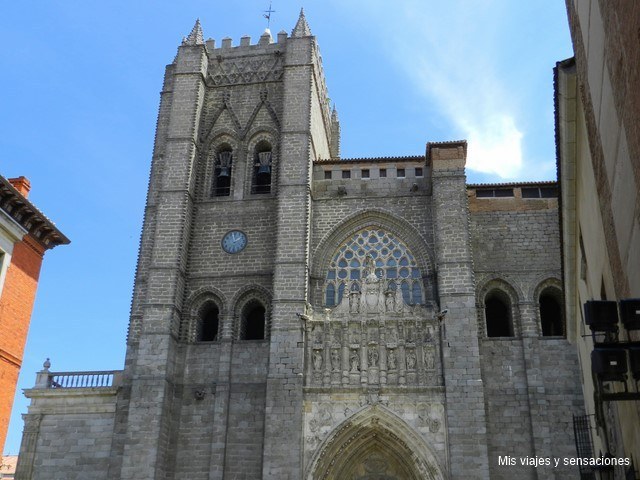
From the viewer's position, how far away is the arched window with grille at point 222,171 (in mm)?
21609

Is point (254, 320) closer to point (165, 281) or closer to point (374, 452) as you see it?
point (165, 281)

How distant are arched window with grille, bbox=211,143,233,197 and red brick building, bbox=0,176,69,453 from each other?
21.4 feet

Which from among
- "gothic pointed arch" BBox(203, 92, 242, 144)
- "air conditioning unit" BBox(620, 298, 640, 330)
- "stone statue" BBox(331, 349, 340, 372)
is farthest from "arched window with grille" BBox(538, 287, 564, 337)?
"air conditioning unit" BBox(620, 298, 640, 330)

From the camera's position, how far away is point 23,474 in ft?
58.7

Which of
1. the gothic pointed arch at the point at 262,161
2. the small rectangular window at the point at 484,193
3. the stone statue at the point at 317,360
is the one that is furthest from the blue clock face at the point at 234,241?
the small rectangular window at the point at 484,193

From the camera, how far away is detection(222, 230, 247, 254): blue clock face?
20.1m

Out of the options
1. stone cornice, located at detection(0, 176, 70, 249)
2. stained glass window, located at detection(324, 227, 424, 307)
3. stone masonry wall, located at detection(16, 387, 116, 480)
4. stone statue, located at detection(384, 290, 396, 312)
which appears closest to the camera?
stone cornice, located at detection(0, 176, 70, 249)

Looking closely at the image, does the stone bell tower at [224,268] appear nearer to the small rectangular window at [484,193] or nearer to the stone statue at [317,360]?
the stone statue at [317,360]

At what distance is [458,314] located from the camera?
17.9m

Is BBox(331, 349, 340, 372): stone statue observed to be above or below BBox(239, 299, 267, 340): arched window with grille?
below

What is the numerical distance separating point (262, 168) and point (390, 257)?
4.89 metres

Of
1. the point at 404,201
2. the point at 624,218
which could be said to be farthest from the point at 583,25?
the point at 404,201

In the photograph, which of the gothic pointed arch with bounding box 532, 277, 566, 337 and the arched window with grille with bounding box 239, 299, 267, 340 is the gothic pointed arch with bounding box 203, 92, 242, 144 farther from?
the gothic pointed arch with bounding box 532, 277, 566, 337

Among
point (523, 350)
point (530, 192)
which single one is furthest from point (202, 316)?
point (530, 192)
